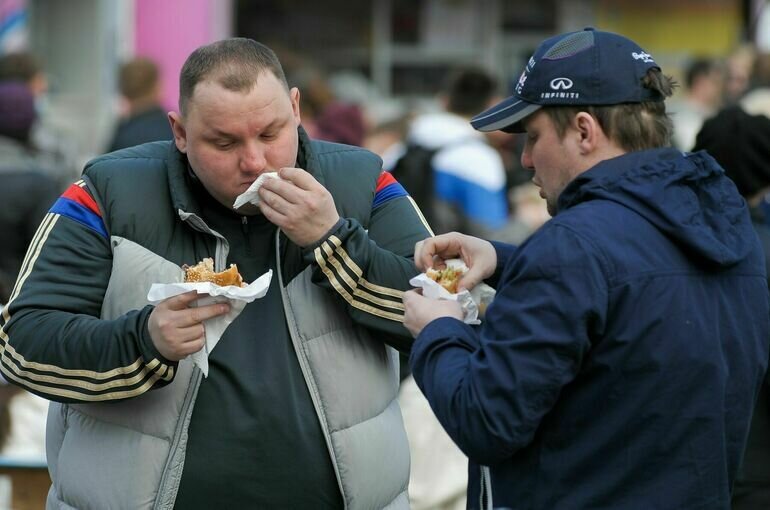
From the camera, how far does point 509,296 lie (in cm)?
241

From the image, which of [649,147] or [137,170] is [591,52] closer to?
[649,147]

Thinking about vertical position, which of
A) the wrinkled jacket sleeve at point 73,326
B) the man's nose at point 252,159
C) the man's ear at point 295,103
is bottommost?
the wrinkled jacket sleeve at point 73,326

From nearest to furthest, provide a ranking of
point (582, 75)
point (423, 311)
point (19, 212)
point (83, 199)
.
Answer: point (582, 75) < point (423, 311) < point (83, 199) < point (19, 212)

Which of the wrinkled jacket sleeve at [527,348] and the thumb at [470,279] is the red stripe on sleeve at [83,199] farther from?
the wrinkled jacket sleeve at [527,348]

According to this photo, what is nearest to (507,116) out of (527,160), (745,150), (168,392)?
(527,160)

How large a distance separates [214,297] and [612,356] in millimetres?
841

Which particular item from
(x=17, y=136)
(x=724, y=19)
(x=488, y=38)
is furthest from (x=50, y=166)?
(x=724, y=19)

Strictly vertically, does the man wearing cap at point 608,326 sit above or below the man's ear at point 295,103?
below

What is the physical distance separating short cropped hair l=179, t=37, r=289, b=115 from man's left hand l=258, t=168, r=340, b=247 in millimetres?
233

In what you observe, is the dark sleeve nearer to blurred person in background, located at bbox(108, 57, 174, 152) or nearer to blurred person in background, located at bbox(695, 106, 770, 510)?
blurred person in background, located at bbox(695, 106, 770, 510)

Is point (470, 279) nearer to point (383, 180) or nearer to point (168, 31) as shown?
point (383, 180)

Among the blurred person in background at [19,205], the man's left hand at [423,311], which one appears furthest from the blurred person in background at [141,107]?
the man's left hand at [423,311]

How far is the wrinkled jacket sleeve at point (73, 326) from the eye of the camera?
2744mm

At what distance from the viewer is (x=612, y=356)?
93.5 inches
